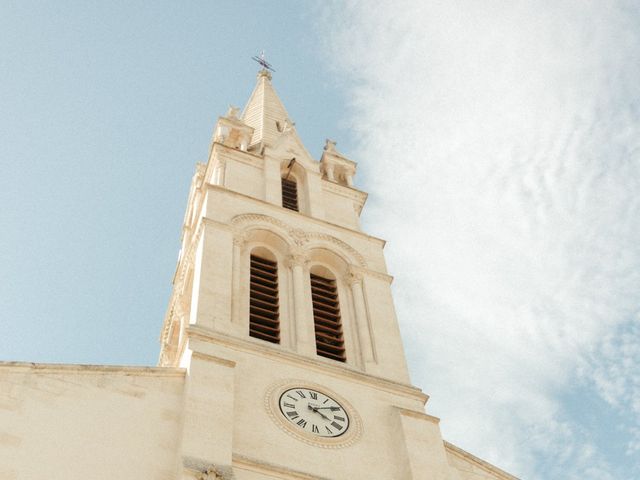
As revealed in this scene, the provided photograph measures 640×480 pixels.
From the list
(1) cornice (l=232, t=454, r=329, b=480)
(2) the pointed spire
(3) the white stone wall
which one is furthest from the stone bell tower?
(2) the pointed spire

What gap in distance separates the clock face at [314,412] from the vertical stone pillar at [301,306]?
5.43ft

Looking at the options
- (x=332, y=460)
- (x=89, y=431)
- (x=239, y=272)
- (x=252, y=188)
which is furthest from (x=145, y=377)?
(x=252, y=188)

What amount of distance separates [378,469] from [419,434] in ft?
4.98

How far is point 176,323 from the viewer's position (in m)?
26.7

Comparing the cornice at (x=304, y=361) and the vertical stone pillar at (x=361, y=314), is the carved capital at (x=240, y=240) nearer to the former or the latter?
the vertical stone pillar at (x=361, y=314)

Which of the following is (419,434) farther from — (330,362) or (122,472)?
(122,472)

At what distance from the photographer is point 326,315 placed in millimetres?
24078

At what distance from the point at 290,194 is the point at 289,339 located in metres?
8.86

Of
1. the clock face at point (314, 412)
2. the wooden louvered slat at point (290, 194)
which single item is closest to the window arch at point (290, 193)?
the wooden louvered slat at point (290, 194)

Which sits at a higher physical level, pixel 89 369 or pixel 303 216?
pixel 303 216

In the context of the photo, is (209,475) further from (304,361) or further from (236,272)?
(236,272)

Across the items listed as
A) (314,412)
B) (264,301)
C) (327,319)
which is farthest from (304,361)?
(327,319)

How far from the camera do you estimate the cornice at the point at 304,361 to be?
20469 mm

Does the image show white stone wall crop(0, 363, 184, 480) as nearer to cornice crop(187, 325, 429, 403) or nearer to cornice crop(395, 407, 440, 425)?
cornice crop(187, 325, 429, 403)
